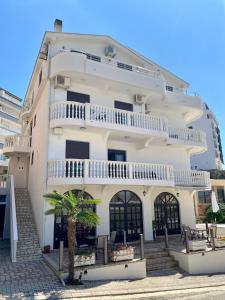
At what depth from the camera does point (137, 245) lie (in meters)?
14.5

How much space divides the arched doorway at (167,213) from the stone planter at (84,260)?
8.21 m

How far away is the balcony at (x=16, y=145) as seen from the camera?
63.9 ft

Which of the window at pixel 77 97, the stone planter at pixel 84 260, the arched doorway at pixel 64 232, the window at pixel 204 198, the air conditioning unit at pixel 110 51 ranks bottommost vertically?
the stone planter at pixel 84 260

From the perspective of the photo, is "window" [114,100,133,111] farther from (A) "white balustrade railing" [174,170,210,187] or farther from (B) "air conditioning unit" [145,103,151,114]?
(A) "white balustrade railing" [174,170,210,187]

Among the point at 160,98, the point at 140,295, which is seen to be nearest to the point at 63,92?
the point at 160,98

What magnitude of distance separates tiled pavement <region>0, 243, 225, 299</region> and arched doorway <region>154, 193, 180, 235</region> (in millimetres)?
5617

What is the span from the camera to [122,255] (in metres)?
10.8

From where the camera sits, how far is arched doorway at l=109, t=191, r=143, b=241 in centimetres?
1555

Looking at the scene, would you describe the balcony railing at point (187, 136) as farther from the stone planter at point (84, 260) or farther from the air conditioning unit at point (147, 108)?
the stone planter at point (84, 260)

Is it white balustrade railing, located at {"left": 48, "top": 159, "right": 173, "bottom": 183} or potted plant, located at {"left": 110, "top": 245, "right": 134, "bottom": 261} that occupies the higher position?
white balustrade railing, located at {"left": 48, "top": 159, "right": 173, "bottom": 183}

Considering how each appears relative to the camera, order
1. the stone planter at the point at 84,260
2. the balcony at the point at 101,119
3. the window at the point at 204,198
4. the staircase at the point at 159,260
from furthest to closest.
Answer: the window at the point at 204,198 → the balcony at the point at 101,119 → the staircase at the point at 159,260 → the stone planter at the point at 84,260

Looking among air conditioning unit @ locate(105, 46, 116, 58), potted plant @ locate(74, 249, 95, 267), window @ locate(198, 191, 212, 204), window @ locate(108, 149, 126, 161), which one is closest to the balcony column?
window @ locate(108, 149, 126, 161)

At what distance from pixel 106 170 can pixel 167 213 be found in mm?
6881

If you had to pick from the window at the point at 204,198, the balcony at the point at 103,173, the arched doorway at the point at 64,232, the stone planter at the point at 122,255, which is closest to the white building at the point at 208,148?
the window at the point at 204,198
